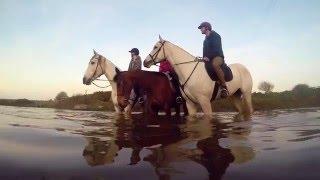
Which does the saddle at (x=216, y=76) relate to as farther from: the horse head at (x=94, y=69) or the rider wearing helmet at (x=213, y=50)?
the horse head at (x=94, y=69)

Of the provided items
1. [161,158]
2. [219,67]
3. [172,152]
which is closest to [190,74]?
[219,67]

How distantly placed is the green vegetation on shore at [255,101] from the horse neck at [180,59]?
1297 centimetres

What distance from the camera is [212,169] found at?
2.57 meters

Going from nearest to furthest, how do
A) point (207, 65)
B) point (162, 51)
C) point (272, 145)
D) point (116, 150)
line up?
point (116, 150)
point (272, 145)
point (207, 65)
point (162, 51)

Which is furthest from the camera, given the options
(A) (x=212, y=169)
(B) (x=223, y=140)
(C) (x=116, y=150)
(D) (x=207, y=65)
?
(D) (x=207, y=65)

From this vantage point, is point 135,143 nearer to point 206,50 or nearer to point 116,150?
point 116,150

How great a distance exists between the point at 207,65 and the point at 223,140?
15.4ft

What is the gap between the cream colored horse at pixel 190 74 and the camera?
8.39 metres

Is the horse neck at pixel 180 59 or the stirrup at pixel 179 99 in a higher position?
the horse neck at pixel 180 59

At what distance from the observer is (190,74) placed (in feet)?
27.8

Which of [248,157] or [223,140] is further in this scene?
[223,140]

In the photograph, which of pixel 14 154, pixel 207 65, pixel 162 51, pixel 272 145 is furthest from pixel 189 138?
pixel 162 51

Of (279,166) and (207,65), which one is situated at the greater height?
(207,65)

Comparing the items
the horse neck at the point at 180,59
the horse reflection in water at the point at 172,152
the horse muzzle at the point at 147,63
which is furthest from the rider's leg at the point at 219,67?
the horse reflection in water at the point at 172,152
